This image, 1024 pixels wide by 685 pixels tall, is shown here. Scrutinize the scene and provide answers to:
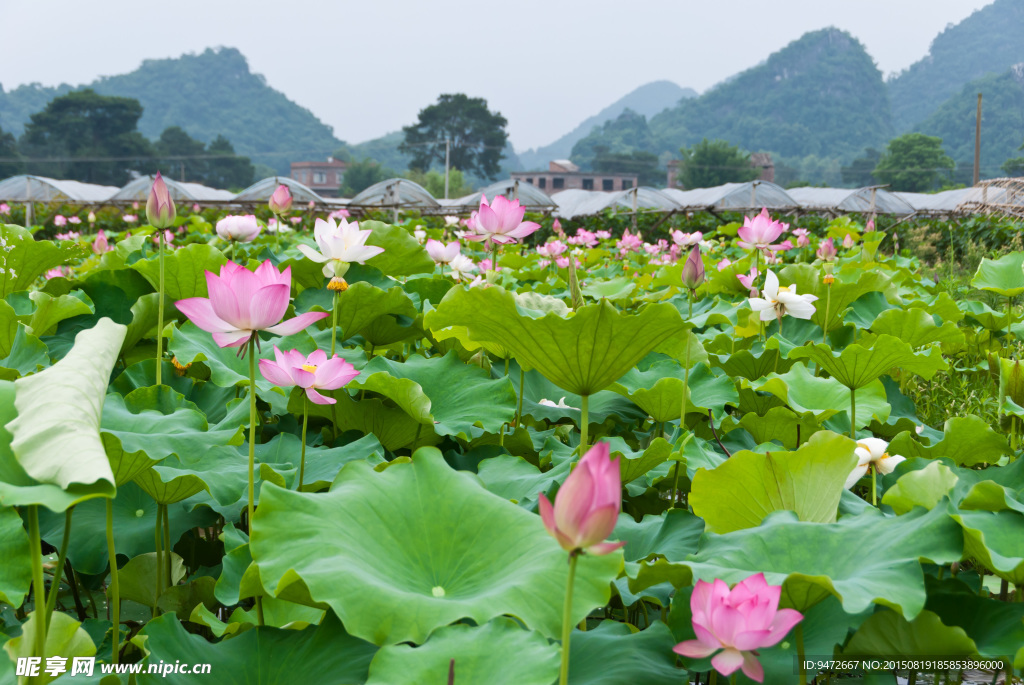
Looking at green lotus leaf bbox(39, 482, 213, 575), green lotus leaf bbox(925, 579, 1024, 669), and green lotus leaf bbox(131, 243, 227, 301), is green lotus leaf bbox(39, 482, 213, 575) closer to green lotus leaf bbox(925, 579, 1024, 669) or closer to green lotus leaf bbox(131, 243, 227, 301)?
green lotus leaf bbox(131, 243, 227, 301)

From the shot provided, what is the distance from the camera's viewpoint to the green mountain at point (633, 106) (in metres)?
174

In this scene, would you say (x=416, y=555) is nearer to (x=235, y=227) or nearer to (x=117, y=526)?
(x=117, y=526)

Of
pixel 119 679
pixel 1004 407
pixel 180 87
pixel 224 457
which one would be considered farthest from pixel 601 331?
pixel 180 87

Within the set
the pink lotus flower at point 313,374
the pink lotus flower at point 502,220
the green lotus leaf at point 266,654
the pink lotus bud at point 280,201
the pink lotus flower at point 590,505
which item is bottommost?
the green lotus leaf at point 266,654

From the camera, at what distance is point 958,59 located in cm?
9375

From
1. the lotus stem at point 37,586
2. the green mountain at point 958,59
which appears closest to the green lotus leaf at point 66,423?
the lotus stem at point 37,586

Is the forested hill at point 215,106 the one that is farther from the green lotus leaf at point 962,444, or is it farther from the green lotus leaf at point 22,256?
the green lotus leaf at point 962,444

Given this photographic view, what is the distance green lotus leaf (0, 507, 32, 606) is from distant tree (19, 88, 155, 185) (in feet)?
172

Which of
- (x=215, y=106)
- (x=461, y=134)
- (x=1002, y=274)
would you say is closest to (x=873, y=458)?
(x=1002, y=274)

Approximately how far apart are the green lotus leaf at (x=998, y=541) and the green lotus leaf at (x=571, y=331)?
0.42 metres

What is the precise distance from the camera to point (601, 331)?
98cm

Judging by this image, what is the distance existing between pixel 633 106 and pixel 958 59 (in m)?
102

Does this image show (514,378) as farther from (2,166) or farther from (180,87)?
(180,87)

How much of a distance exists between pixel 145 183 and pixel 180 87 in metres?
79.0
